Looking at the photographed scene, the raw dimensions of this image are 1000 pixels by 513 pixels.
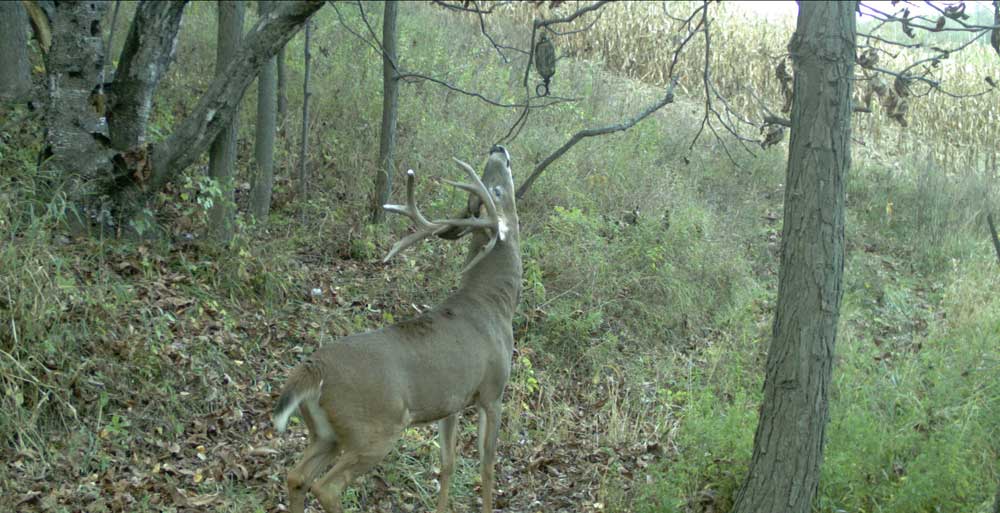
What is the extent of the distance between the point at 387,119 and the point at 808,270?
5.99 meters

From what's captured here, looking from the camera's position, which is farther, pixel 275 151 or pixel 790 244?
pixel 275 151

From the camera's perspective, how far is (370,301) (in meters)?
9.09

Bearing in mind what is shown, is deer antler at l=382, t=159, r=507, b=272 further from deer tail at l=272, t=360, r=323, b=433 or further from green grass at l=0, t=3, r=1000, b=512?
green grass at l=0, t=3, r=1000, b=512

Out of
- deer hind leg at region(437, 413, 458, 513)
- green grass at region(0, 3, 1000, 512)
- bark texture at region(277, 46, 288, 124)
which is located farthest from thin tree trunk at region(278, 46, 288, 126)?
deer hind leg at region(437, 413, 458, 513)

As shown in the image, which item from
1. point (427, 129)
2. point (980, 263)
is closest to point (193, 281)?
point (427, 129)

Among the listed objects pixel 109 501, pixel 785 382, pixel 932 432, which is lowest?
pixel 109 501

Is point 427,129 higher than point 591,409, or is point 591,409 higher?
point 427,129

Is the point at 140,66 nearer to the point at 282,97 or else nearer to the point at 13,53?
the point at 13,53

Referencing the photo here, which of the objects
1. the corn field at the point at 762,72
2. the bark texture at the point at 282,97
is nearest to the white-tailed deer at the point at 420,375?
the bark texture at the point at 282,97

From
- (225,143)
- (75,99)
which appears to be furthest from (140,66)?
(225,143)

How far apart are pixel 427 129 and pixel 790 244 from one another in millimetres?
7277

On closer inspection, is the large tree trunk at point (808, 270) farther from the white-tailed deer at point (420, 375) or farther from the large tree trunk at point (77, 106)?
the large tree trunk at point (77, 106)

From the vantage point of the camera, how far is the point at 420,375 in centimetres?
555

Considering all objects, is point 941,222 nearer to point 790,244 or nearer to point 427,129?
point 427,129
